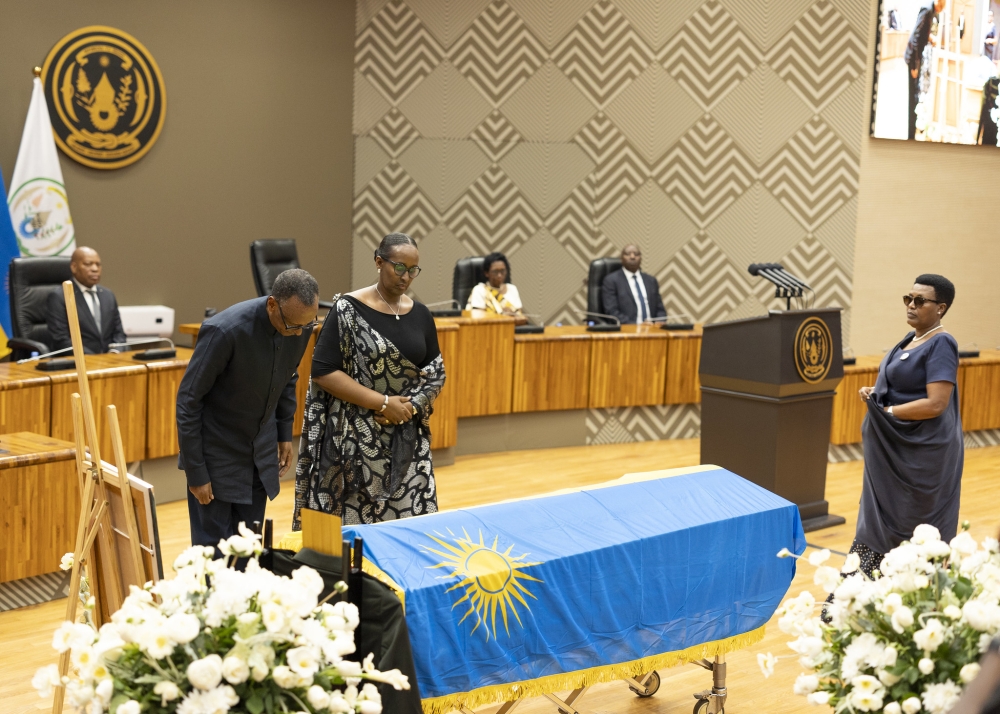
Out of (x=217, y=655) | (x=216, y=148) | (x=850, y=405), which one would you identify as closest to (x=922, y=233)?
(x=850, y=405)

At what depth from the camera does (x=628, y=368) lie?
764 cm

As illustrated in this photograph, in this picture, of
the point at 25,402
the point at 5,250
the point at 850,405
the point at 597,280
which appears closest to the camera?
the point at 25,402

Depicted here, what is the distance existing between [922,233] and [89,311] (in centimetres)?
675

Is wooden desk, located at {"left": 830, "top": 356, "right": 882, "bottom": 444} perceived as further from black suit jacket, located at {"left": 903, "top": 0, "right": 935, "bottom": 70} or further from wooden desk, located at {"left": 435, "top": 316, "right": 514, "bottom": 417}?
black suit jacket, located at {"left": 903, "top": 0, "right": 935, "bottom": 70}

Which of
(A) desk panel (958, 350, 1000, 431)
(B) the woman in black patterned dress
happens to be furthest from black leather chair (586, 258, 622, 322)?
(B) the woman in black patterned dress

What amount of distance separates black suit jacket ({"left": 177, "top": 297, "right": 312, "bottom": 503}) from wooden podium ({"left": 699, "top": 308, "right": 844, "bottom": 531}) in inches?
108

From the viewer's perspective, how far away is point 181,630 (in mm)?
1523

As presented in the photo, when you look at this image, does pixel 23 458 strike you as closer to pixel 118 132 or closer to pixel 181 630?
pixel 181 630

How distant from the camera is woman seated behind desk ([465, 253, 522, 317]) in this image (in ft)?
25.2

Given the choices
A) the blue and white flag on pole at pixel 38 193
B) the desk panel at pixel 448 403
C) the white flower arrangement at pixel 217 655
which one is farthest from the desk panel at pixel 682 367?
the white flower arrangement at pixel 217 655

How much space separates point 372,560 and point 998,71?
8.47 m

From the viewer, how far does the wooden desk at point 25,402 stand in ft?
16.3

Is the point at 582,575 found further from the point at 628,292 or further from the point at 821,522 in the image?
the point at 628,292

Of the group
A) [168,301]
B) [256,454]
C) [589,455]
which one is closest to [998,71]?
[589,455]
